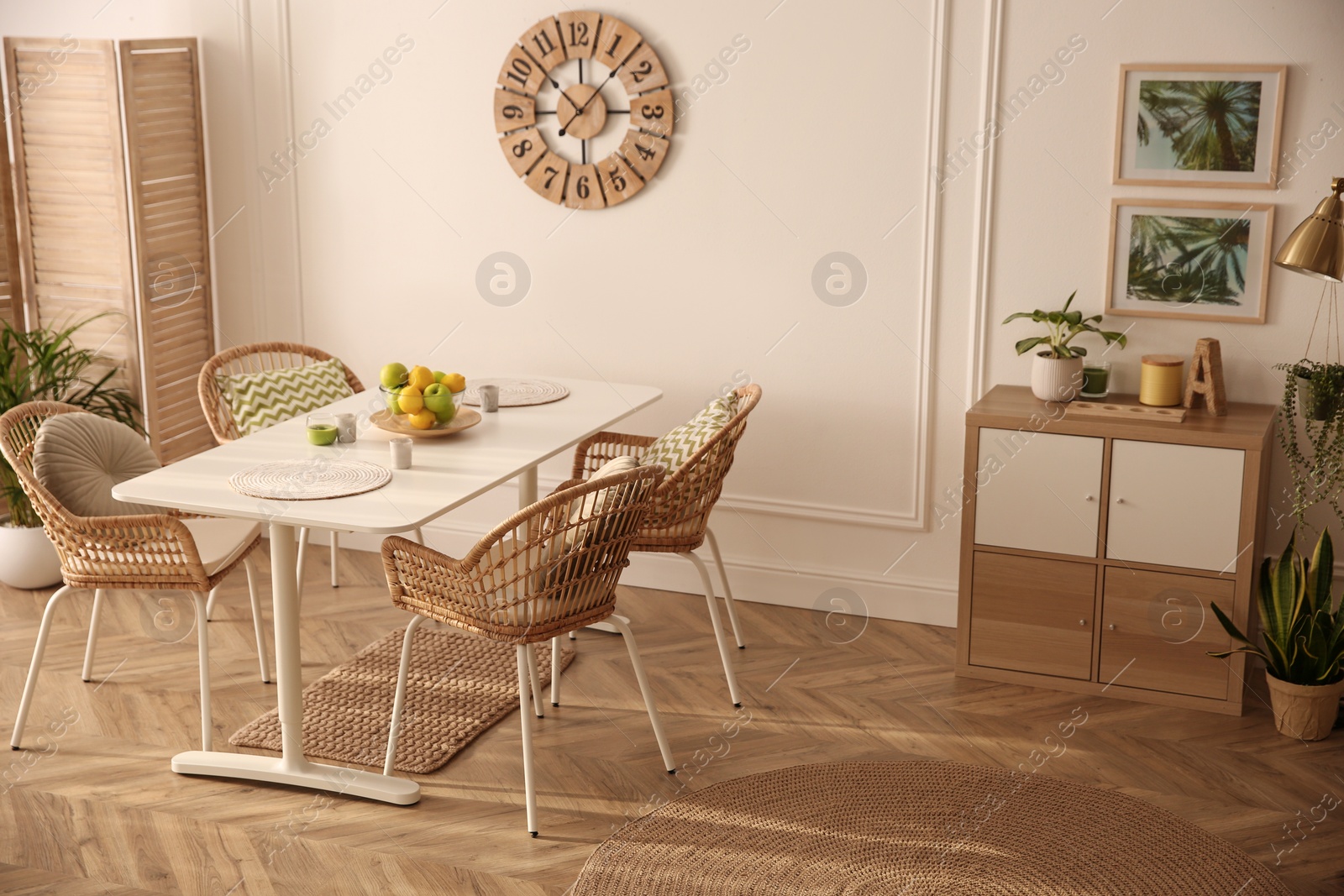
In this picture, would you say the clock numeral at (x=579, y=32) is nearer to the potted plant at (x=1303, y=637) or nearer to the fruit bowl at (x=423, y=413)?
the fruit bowl at (x=423, y=413)

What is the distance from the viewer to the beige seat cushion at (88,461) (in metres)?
3.38

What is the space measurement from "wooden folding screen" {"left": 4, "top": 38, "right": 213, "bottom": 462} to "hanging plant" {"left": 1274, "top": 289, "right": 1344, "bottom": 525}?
363 centimetres

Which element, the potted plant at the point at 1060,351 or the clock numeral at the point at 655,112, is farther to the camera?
the clock numeral at the point at 655,112

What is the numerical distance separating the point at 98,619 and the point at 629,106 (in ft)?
7.29

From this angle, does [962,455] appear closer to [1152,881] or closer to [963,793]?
[963,793]

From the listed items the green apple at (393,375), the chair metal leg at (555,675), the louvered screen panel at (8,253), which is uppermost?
the louvered screen panel at (8,253)

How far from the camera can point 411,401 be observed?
3551 millimetres

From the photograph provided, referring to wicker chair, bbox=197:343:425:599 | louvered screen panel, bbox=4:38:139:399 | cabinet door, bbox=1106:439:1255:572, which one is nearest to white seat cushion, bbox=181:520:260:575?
wicker chair, bbox=197:343:425:599

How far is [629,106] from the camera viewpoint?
426cm

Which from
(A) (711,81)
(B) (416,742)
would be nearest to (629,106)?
(A) (711,81)

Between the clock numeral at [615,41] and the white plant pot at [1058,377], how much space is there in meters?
1.60

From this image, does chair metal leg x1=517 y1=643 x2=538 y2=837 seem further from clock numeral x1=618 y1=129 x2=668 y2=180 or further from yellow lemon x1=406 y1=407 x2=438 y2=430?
clock numeral x1=618 y1=129 x2=668 y2=180

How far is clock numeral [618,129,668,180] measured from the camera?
168 inches

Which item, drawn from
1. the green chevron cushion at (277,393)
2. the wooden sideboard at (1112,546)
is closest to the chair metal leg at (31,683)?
the green chevron cushion at (277,393)
